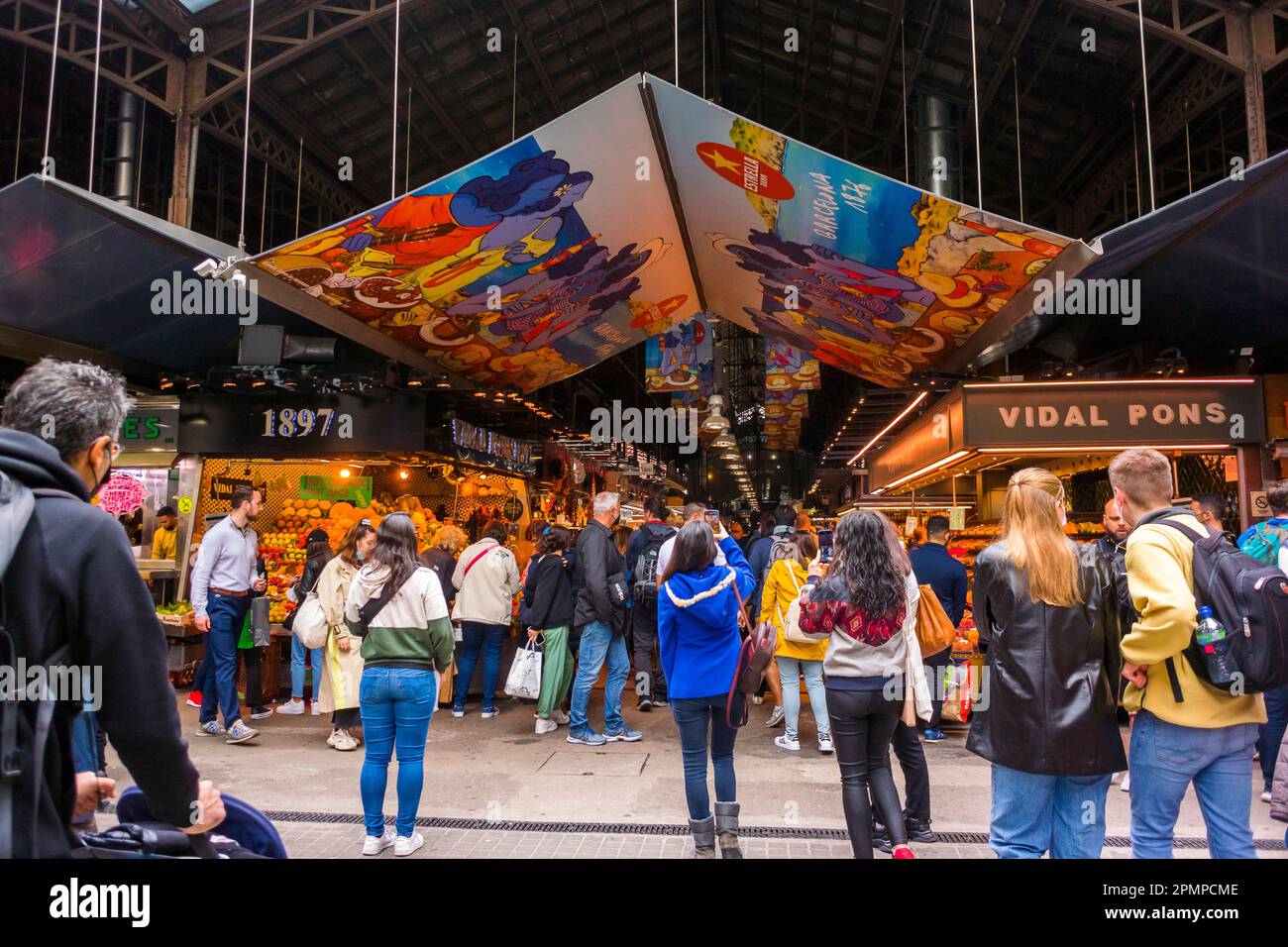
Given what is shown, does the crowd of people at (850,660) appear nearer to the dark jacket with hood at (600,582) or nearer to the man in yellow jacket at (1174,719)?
the man in yellow jacket at (1174,719)


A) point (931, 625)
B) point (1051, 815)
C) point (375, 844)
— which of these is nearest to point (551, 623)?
point (375, 844)

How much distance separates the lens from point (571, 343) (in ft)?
32.2

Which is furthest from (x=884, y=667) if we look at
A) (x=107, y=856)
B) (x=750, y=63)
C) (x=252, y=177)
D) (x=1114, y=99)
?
(x=252, y=177)

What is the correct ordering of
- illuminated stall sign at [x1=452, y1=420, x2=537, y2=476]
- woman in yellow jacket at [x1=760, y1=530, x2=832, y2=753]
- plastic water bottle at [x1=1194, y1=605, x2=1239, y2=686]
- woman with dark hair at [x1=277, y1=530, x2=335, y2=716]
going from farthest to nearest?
illuminated stall sign at [x1=452, y1=420, x2=537, y2=476] → woman with dark hair at [x1=277, y1=530, x2=335, y2=716] → woman in yellow jacket at [x1=760, y1=530, x2=832, y2=753] → plastic water bottle at [x1=1194, y1=605, x2=1239, y2=686]

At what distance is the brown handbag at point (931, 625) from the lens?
5047mm

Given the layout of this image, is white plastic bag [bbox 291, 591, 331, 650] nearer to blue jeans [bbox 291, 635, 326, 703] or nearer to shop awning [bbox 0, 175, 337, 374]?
blue jeans [bbox 291, 635, 326, 703]

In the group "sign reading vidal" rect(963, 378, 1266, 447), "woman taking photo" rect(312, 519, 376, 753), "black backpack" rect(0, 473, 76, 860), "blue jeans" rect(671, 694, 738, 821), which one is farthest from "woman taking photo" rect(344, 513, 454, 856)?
"sign reading vidal" rect(963, 378, 1266, 447)

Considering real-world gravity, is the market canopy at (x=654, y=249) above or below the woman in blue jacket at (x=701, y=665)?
above

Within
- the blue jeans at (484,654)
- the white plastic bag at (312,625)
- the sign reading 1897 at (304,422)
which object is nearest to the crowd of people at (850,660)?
the white plastic bag at (312,625)

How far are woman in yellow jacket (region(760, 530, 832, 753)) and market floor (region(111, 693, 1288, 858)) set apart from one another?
20 centimetres

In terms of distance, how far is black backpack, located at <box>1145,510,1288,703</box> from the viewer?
2586mm

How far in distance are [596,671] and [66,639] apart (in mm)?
5226

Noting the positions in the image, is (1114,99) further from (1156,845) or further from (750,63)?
(1156,845)

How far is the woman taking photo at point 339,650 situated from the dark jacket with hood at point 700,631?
9.81 feet
